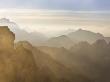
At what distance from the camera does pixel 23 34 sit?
696 centimetres

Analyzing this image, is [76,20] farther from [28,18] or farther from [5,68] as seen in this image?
[5,68]

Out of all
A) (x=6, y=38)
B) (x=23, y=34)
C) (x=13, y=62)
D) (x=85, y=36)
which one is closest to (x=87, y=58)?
(x=85, y=36)

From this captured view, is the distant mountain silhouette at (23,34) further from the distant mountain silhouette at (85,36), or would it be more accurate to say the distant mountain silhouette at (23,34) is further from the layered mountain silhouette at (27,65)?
the distant mountain silhouette at (85,36)

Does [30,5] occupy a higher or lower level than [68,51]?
higher

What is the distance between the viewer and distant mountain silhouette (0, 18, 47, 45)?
22.7 ft

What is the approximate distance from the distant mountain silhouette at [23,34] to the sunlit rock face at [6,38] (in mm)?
92

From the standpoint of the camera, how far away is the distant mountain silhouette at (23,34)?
22.7 feet

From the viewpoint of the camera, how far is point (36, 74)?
689cm

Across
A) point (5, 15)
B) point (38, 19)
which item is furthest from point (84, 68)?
point (5, 15)

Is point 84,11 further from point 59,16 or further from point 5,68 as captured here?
point 5,68

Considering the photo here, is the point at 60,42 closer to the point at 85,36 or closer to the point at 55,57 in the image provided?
the point at 55,57

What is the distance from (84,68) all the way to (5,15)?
74.9 inches

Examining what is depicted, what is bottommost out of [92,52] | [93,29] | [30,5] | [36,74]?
[36,74]

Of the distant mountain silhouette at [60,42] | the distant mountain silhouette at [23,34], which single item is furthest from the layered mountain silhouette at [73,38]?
the distant mountain silhouette at [23,34]
